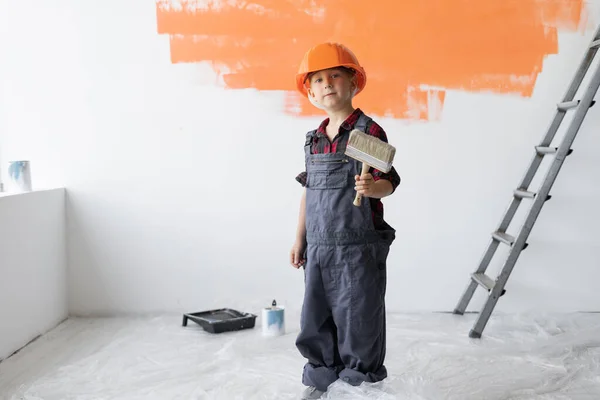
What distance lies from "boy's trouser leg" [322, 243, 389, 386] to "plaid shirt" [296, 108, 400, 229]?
0.12 metres

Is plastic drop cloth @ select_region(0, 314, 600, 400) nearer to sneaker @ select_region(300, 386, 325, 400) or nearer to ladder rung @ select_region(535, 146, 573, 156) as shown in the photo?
sneaker @ select_region(300, 386, 325, 400)

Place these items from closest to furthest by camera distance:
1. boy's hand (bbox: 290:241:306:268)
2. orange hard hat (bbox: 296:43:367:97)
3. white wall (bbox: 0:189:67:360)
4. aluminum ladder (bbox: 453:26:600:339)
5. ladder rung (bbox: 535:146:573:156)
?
1. orange hard hat (bbox: 296:43:367:97)
2. boy's hand (bbox: 290:241:306:268)
3. white wall (bbox: 0:189:67:360)
4. aluminum ladder (bbox: 453:26:600:339)
5. ladder rung (bbox: 535:146:573:156)

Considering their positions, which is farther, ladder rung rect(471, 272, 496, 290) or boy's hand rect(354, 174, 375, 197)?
ladder rung rect(471, 272, 496, 290)

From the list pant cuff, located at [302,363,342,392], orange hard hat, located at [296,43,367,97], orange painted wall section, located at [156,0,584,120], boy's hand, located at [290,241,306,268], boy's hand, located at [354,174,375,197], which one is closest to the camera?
boy's hand, located at [354,174,375,197]

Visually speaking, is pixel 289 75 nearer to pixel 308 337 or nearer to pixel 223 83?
pixel 223 83

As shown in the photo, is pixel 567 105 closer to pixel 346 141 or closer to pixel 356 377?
pixel 346 141

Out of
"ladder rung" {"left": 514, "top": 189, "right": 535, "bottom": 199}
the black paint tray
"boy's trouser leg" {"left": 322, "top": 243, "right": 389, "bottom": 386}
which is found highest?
"ladder rung" {"left": 514, "top": 189, "right": 535, "bottom": 199}

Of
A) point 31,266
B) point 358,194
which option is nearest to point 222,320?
point 31,266

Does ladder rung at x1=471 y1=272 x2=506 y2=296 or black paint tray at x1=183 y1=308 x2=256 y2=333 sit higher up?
ladder rung at x1=471 y1=272 x2=506 y2=296

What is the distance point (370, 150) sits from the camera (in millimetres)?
1931

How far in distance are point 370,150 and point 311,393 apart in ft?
2.73

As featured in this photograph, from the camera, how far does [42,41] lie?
11.2ft

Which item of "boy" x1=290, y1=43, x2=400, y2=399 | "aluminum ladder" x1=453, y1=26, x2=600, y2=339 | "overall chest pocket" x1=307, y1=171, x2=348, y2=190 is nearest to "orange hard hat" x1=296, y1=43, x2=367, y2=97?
"boy" x1=290, y1=43, x2=400, y2=399

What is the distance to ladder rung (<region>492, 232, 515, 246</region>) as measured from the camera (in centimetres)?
309
